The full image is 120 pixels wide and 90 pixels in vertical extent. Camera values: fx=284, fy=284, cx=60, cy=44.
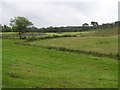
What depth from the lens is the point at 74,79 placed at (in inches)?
1014

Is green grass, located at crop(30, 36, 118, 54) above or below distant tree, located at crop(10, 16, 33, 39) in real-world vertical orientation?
below

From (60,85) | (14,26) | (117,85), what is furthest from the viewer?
(14,26)

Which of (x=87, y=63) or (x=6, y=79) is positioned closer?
(x=6, y=79)

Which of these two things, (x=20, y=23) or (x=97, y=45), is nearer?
(x=97, y=45)

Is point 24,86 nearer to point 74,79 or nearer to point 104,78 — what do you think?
point 74,79

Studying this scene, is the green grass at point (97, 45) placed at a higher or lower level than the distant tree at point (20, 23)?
lower

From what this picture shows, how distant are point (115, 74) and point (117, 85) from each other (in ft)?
19.4

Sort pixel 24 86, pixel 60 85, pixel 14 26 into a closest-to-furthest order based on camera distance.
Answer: pixel 24 86
pixel 60 85
pixel 14 26

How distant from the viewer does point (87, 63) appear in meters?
38.5

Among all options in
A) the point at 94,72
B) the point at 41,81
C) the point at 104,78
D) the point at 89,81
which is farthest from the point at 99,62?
the point at 41,81

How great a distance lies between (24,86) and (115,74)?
12607 mm

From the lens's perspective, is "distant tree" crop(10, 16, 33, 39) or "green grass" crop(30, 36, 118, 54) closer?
"green grass" crop(30, 36, 118, 54)

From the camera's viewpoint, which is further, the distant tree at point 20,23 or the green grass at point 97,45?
the distant tree at point 20,23

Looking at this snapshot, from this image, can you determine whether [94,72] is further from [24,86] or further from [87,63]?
[24,86]
